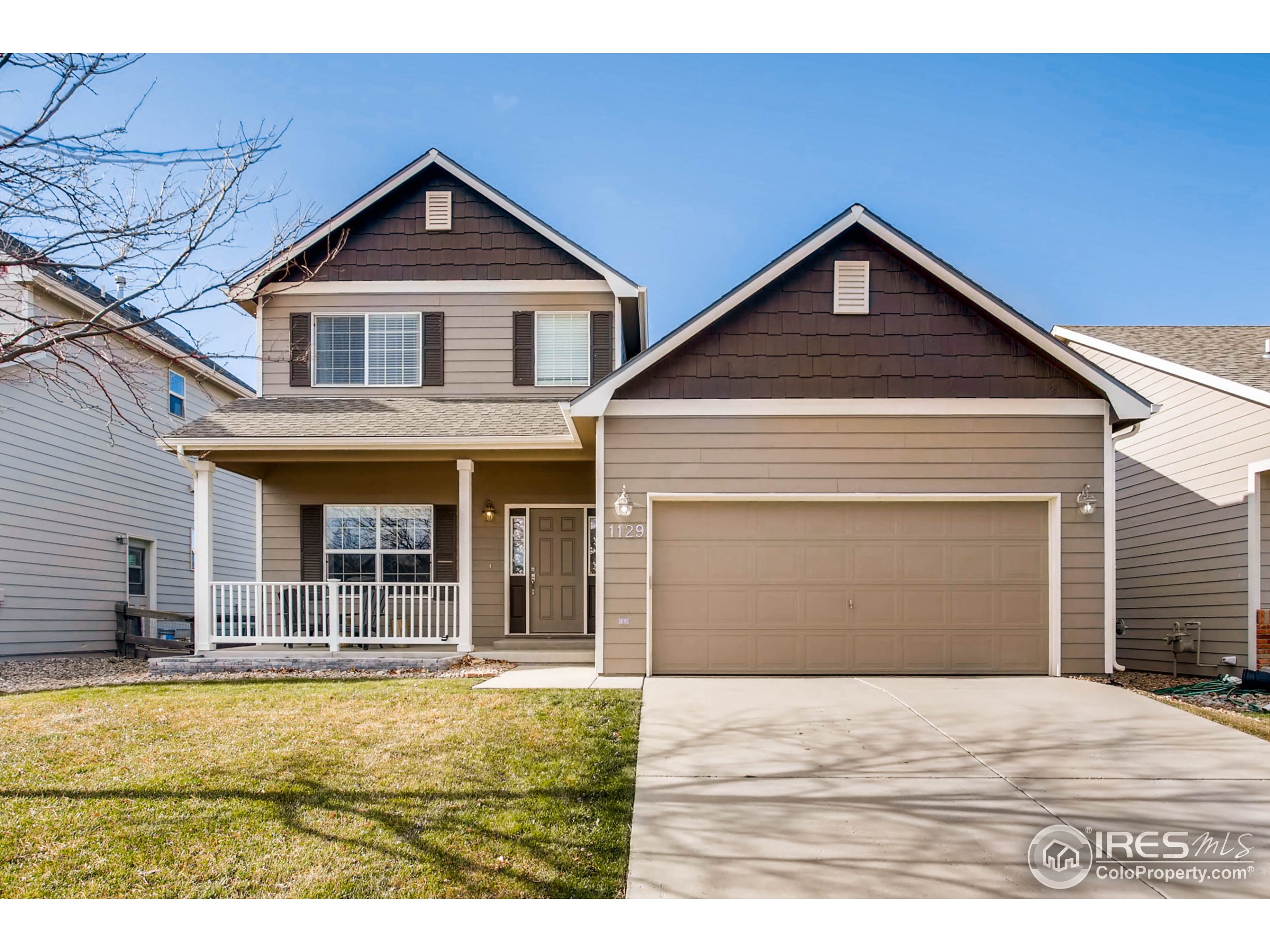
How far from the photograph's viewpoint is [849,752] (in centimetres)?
653

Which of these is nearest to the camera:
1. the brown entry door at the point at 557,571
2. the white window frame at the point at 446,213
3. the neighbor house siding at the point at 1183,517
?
the neighbor house siding at the point at 1183,517

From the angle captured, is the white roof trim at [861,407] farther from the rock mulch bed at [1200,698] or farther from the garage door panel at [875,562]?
the rock mulch bed at [1200,698]

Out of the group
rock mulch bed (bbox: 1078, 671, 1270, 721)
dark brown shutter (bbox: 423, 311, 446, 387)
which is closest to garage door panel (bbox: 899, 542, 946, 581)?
rock mulch bed (bbox: 1078, 671, 1270, 721)

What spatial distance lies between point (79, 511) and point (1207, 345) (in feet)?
57.1

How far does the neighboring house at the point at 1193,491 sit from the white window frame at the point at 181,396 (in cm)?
1533

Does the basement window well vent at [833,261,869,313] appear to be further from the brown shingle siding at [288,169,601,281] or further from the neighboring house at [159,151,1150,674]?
the brown shingle siding at [288,169,601,281]

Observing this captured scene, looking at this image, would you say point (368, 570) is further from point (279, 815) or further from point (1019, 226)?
point (1019, 226)

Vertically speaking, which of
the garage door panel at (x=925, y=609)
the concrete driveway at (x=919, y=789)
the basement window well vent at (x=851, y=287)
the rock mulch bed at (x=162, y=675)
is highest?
the basement window well vent at (x=851, y=287)

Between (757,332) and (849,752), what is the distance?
16.8 ft

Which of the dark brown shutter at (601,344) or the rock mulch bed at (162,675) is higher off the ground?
the dark brown shutter at (601,344)

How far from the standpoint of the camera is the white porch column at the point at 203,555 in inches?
448

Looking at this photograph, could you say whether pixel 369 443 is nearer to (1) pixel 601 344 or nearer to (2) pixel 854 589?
(1) pixel 601 344

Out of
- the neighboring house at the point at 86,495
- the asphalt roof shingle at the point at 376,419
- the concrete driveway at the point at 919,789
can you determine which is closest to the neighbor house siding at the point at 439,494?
the asphalt roof shingle at the point at 376,419

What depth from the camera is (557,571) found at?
41.7 feet
